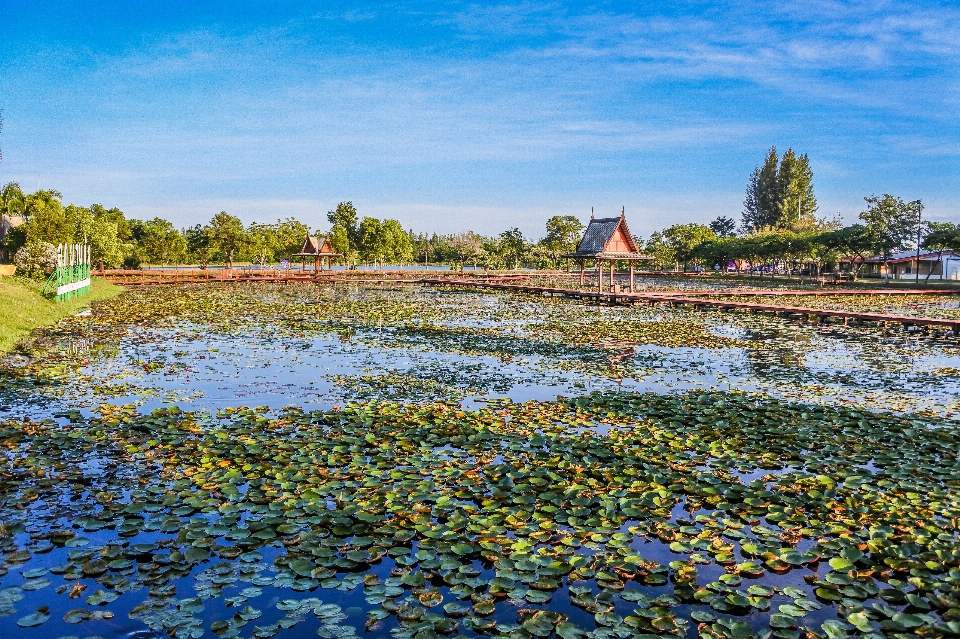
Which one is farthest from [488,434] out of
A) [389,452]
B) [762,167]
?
[762,167]

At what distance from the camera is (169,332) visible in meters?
18.5

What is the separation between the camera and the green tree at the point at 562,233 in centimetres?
7144

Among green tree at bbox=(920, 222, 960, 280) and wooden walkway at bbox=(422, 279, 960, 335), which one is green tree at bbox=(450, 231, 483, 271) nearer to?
wooden walkway at bbox=(422, 279, 960, 335)

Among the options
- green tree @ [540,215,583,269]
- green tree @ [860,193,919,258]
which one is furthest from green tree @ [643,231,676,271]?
green tree @ [860,193,919,258]

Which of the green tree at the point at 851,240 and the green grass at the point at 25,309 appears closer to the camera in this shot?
the green grass at the point at 25,309

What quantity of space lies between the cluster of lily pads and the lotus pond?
2 cm

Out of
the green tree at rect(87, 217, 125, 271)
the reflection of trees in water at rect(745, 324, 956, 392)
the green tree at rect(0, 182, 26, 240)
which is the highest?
the green tree at rect(0, 182, 26, 240)

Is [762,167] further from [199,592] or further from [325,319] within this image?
[199,592]

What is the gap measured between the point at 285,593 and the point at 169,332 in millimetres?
15793

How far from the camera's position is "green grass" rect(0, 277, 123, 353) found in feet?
51.9

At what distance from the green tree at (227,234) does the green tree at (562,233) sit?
101 feet

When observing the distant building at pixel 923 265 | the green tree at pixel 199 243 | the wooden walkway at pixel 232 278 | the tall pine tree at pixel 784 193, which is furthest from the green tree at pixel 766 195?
the green tree at pixel 199 243

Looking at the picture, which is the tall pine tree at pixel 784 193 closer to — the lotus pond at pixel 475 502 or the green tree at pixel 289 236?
the green tree at pixel 289 236

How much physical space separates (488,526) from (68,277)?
27456 mm
